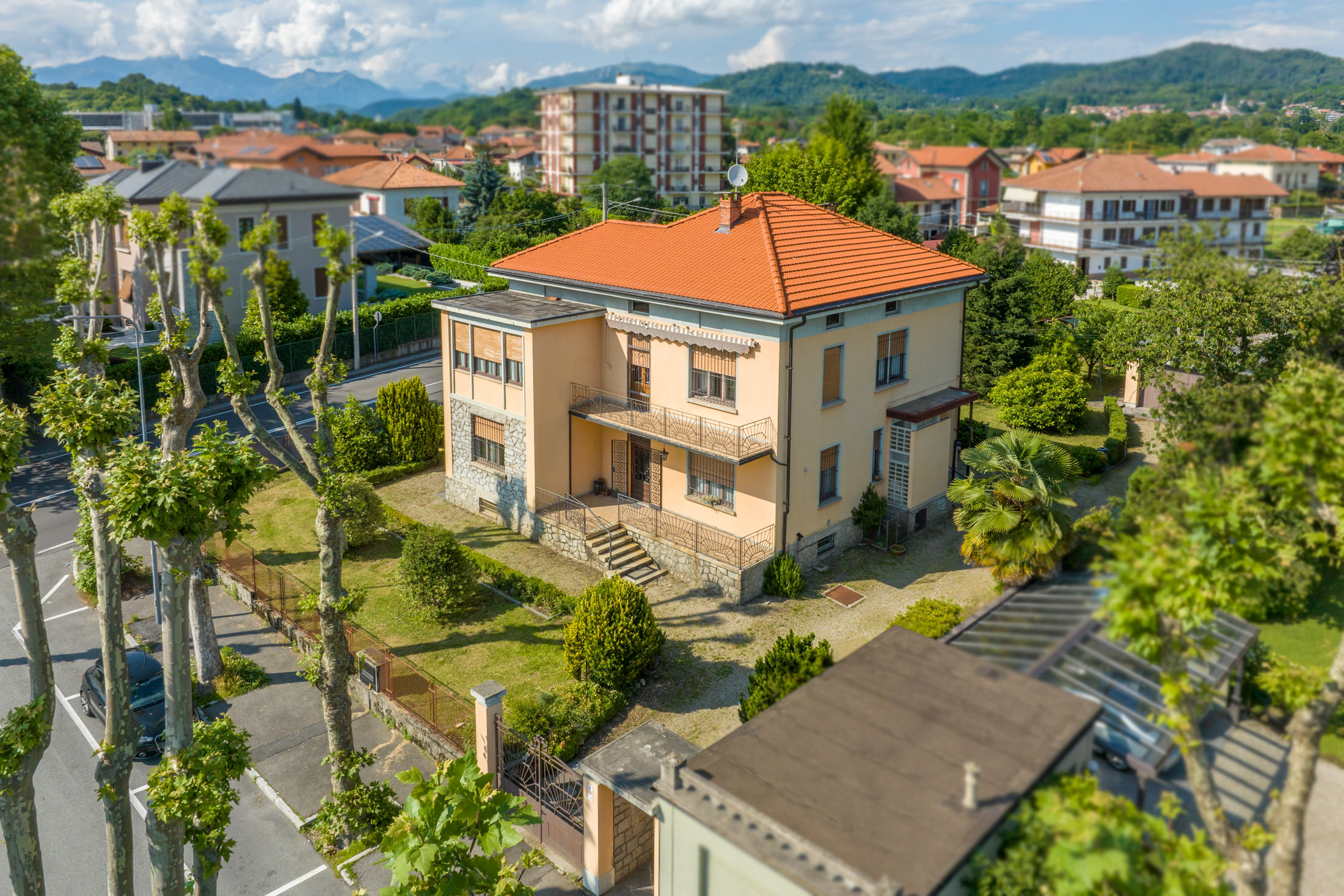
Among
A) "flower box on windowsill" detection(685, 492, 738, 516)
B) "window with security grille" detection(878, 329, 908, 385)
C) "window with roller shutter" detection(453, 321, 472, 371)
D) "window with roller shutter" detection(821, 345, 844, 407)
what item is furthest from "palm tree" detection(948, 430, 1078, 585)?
"window with roller shutter" detection(453, 321, 472, 371)

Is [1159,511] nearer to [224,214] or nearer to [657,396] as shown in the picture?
[224,214]

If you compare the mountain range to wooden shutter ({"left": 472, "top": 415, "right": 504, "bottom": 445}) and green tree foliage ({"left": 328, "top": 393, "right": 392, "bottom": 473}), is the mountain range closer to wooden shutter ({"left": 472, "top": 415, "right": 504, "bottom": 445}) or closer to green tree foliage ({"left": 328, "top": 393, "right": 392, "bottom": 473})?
wooden shutter ({"left": 472, "top": 415, "right": 504, "bottom": 445})

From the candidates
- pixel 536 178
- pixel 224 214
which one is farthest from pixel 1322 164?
pixel 536 178

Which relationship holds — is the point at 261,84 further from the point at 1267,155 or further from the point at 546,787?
the point at 1267,155

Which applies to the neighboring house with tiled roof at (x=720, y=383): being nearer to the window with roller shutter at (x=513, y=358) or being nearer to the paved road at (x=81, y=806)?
the window with roller shutter at (x=513, y=358)

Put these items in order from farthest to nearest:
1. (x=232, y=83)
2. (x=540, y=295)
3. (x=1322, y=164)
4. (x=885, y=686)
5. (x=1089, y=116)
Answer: (x=1089, y=116) → (x=540, y=295) → (x=1322, y=164) → (x=885, y=686) → (x=232, y=83)

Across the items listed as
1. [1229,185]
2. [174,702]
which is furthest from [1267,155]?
[174,702]

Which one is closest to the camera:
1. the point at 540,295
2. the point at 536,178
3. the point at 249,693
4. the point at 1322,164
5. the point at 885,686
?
the point at 885,686
